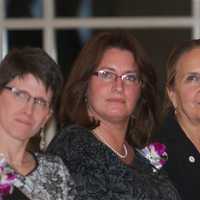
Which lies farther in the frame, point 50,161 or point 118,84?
point 118,84

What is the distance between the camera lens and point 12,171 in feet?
6.34

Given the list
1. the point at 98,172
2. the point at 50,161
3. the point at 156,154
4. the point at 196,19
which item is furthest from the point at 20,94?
the point at 196,19

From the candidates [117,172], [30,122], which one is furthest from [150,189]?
[30,122]

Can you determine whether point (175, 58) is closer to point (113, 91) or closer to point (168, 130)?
point (168, 130)

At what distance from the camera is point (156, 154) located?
7.80 ft

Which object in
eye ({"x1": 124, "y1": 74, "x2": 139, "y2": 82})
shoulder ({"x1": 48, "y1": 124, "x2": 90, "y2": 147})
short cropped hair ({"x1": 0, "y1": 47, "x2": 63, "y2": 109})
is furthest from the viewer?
eye ({"x1": 124, "y1": 74, "x2": 139, "y2": 82})

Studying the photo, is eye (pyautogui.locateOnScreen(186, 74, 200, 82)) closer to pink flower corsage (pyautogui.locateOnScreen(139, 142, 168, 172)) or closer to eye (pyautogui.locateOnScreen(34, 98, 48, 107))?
pink flower corsage (pyautogui.locateOnScreen(139, 142, 168, 172))

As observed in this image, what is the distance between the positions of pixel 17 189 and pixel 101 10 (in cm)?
228

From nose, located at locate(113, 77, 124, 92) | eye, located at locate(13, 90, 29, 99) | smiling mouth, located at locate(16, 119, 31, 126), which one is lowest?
smiling mouth, located at locate(16, 119, 31, 126)

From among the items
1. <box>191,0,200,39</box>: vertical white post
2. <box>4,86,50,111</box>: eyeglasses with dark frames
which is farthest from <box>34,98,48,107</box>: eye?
<box>191,0,200,39</box>: vertical white post

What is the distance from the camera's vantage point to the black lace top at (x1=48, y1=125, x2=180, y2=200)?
6.67 feet

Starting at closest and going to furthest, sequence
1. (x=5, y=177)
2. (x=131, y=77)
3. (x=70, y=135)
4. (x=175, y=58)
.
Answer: (x=5, y=177) < (x=70, y=135) < (x=131, y=77) < (x=175, y=58)

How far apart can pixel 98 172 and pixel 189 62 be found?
63 centimetres

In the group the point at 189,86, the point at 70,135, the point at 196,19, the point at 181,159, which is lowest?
the point at 181,159
